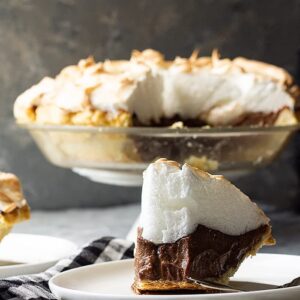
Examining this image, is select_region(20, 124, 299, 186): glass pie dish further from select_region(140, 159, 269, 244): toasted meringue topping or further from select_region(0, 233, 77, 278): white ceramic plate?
select_region(140, 159, 269, 244): toasted meringue topping

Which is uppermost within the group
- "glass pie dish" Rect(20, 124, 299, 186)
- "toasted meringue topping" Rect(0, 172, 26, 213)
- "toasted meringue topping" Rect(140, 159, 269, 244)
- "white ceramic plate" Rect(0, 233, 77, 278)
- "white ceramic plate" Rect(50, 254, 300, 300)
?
"glass pie dish" Rect(20, 124, 299, 186)

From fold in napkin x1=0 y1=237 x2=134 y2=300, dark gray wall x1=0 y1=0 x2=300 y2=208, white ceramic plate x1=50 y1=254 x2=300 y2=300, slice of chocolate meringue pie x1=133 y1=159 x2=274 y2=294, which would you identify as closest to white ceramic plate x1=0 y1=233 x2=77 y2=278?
fold in napkin x1=0 y1=237 x2=134 y2=300

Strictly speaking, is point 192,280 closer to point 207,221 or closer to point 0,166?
point 207,221

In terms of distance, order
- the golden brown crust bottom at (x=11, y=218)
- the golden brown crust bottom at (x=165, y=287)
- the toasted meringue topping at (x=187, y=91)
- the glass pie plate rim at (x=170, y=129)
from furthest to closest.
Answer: the toasted meringue topping at (x=187, y=91) → the glass pie plate rim at (x=170, y=129) → the golden brown crust bottom at (x=11, y=218) → the golden brown crust bottom at (x=165, y=287)

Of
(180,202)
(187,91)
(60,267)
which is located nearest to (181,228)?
(180,202)

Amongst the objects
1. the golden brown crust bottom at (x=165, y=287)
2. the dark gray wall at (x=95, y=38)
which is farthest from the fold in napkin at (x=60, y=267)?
the dark gray wall at (x=95, y=38)

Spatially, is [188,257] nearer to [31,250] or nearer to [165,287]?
[165,287]

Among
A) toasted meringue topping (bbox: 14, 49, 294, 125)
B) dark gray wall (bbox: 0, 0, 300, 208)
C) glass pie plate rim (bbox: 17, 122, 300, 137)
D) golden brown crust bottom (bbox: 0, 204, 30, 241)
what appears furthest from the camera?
dark gray wall (bbox: 0, 0, 300, 208)

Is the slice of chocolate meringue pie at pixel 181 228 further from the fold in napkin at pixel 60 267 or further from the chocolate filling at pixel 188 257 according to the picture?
the fold in napkin at pixel 60 267
